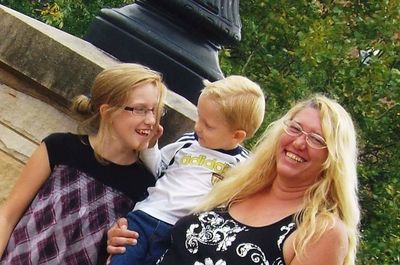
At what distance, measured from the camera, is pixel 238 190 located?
2584 mm

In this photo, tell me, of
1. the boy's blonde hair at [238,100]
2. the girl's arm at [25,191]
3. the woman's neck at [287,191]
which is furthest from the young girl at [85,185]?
the woman's neck at [287,191]

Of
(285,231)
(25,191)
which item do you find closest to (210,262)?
(285,231)

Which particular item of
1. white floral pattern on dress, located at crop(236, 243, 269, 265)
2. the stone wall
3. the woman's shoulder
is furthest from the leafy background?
white floral pattern on dress, located at crop(236, 243, 269, 265)

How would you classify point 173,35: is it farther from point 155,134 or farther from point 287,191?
point 287,191

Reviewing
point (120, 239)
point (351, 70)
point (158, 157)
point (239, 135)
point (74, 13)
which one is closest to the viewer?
point (120, 239)

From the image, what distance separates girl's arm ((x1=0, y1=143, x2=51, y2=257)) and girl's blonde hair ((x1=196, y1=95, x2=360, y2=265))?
599 mm

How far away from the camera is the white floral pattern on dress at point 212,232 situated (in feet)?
7.91

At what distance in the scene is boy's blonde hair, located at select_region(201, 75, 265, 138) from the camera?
270cm

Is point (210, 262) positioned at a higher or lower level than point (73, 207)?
higher

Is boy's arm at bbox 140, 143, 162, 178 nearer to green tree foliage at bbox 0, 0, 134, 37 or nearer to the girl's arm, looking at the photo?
the girl's arm

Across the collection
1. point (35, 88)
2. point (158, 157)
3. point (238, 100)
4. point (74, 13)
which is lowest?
point (74, 13)

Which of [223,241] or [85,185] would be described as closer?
[223,241]

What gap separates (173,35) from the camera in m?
3.94

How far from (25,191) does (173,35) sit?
1399 mm
